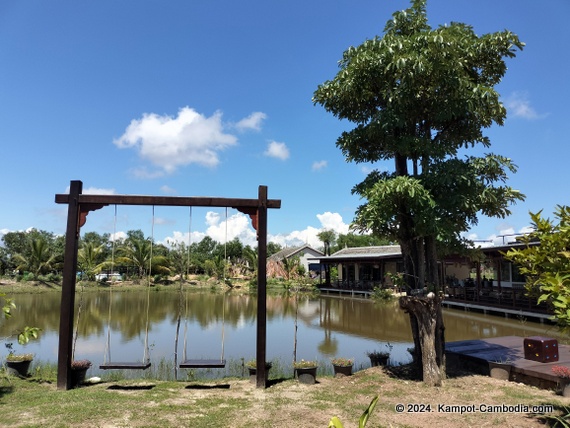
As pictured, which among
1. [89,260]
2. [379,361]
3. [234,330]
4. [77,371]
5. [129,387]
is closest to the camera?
[129,387]

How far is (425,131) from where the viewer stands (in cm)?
742

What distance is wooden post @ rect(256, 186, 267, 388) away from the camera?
249 inches

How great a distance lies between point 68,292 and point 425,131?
6.92 m

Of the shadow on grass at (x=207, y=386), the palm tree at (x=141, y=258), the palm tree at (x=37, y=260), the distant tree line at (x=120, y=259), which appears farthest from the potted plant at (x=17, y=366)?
the palm tree at (x=37, y=260)

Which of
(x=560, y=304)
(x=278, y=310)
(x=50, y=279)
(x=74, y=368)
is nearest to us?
(x=560, y=304)

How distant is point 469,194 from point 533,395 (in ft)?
10.5

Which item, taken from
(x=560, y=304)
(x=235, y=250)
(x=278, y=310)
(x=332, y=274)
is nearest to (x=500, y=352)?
(x=560, y=304)

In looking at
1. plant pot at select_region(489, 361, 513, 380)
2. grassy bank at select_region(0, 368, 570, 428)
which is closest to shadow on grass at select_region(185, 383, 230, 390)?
grassy bank at select_region(0, 368, 570, 428)

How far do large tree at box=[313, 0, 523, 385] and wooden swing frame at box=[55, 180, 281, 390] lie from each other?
1769mm

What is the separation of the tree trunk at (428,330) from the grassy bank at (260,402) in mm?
217

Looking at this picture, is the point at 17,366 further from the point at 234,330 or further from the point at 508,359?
the point at 234,330

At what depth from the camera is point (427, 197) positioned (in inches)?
240

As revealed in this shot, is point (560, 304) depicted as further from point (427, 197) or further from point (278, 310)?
point (278, 310)

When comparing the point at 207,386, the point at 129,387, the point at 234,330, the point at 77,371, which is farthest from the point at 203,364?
the point at 234,330
